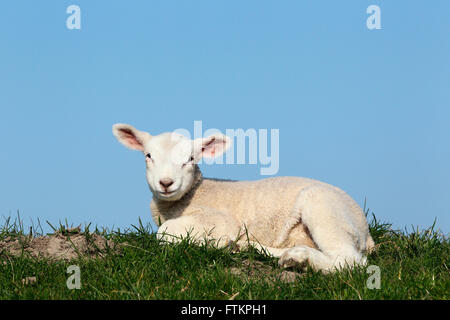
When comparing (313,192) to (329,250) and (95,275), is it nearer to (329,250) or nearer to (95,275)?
(329,250)

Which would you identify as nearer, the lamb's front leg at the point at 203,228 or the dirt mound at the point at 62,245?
the dirt mound at the point at 62,245

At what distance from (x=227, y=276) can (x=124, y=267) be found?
1339mm

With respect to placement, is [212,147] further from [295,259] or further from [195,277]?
[195,277]

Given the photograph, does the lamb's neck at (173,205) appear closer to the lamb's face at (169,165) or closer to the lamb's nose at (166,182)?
the lamb's face at (169,165)

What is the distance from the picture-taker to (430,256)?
779 cm

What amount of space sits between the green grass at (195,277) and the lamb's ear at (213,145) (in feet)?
4.87

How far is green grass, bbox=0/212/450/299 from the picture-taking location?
571cm

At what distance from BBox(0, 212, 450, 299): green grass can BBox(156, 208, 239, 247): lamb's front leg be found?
0.89 feet

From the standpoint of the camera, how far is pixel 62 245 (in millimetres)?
7645

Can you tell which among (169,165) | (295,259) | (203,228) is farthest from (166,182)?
(295,259)

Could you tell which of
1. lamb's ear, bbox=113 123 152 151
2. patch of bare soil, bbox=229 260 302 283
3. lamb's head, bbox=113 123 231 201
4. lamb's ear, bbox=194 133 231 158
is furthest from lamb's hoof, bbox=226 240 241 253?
lamb's ear, bbox=113 123 152 151

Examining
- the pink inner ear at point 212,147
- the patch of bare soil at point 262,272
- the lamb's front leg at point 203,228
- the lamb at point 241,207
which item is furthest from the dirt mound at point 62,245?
the pink inner ear at point 212,147

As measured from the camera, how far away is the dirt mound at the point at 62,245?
7.40m
